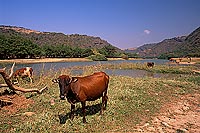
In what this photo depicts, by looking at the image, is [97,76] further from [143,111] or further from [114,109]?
[143,111]

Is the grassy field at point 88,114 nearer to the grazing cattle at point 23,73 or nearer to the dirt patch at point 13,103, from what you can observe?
the dirt patch at point 13,103

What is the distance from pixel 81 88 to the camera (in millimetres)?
6078

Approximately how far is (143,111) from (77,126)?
8.99 feet

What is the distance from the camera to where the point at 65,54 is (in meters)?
74.8

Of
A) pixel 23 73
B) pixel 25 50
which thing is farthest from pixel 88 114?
pixel 25 50

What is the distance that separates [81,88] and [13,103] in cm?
351

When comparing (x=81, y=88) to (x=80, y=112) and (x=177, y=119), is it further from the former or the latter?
(x=177, y=119)

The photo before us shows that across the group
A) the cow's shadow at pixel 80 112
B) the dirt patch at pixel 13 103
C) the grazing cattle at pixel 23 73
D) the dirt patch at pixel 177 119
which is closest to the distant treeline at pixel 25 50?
the grazing cattle at pixel 23 73

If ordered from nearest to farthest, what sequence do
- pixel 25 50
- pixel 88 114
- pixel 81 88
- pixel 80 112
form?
pixel 81 88
pixel 88 114
pixel 80 112
pixel 25 50

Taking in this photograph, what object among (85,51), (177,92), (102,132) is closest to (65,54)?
(85,51)

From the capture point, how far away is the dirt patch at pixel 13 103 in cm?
755

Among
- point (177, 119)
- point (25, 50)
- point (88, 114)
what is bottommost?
point (177, 119)

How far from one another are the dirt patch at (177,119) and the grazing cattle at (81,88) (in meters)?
1.65

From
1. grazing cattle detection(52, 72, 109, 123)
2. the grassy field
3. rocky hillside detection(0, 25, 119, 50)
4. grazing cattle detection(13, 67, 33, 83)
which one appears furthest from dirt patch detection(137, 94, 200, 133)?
rocky hillside detection(0, 25, 119, 50)
